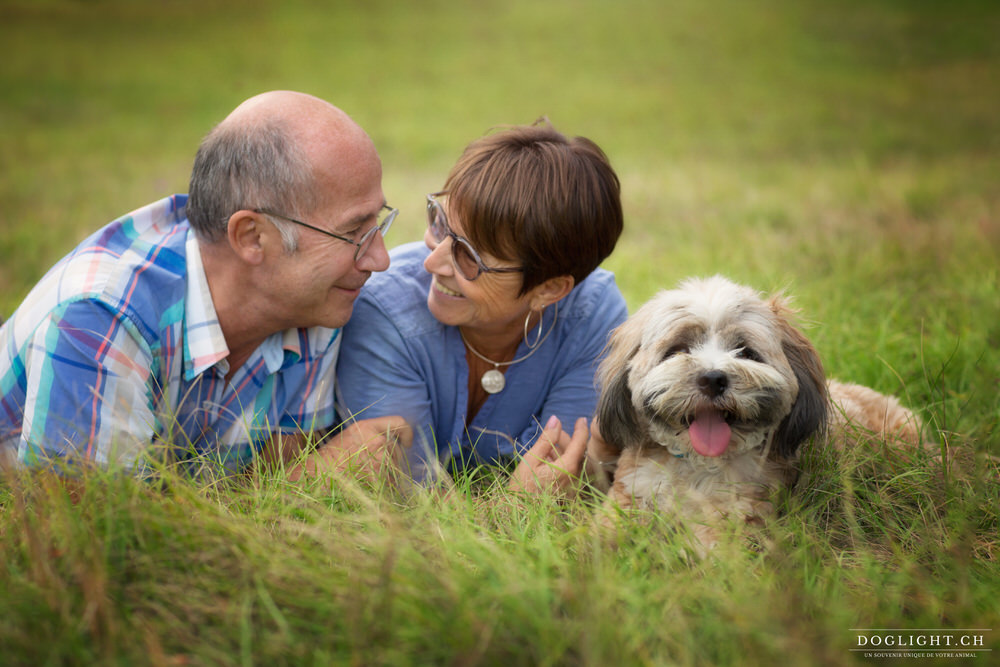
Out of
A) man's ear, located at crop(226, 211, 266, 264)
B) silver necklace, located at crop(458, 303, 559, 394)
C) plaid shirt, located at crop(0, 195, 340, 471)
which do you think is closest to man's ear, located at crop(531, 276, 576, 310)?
silver necklace, located at crop(458, 303, 559, 394)

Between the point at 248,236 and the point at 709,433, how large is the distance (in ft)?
6.23

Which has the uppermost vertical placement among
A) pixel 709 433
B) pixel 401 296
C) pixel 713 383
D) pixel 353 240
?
pixel 353 240

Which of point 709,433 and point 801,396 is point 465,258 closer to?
point 709,433

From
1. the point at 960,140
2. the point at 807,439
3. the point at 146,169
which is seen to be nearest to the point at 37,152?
the point at 146,169

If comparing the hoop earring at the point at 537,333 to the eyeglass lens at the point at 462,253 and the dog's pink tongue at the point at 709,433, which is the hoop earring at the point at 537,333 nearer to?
the eyeglass lens at the point at 462,253

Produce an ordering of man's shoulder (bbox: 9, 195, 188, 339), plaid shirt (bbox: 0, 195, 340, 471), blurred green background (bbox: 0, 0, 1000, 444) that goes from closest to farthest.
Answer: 1. plaid shirt (bbox: 0, 195, 340, 471)
2. man's shoulder (bbox: 9, 195, 188, 339)
3. blurred green background (bbox: 0, 0, 1000, 444)

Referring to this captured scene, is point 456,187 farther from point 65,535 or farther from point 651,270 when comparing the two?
point 651,270

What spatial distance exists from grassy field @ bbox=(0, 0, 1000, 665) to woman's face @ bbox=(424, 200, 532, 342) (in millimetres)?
735

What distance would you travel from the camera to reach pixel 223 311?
294 centimetres

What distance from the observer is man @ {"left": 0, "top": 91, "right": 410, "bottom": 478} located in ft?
8.24

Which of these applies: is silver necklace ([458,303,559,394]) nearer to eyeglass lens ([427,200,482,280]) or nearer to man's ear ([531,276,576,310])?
man's ear ([531,276,576,310])

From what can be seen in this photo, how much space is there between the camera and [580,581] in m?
1.81

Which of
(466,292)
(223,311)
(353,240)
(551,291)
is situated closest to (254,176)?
(353,240)

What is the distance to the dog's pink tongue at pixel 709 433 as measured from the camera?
258cm
